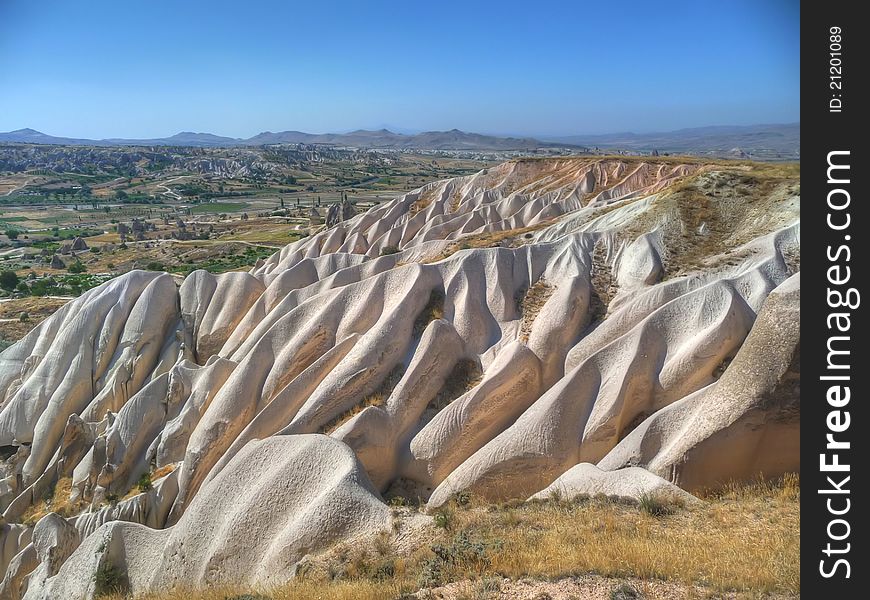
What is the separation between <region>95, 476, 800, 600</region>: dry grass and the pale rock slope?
70 centimetres

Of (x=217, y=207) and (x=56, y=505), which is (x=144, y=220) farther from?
(x=56, y=505)

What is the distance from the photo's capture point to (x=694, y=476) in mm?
9297

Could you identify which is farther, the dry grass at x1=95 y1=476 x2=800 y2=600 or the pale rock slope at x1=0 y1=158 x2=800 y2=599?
the pale rock slope at x1=0 y1=158 x2=800 y2=599

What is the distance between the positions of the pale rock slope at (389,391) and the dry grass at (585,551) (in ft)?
2.31

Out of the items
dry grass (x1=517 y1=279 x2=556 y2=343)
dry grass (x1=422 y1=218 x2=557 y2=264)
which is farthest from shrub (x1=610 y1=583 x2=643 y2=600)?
dry grass (x1=422 y1=218 x2=557 y2=264)

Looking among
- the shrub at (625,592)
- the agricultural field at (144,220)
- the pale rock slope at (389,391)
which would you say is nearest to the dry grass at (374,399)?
the pale rock slope at (389,391)

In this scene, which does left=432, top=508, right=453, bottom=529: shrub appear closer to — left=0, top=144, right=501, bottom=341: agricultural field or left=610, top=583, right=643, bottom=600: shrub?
left=610, top=583, right=643, bottom=600: shrub

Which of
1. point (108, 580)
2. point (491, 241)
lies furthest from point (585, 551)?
point (491, 241)

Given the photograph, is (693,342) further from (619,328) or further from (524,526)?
(524,526)

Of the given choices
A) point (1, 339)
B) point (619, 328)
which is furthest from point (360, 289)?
point (1, 339)

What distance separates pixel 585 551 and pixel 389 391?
797cm

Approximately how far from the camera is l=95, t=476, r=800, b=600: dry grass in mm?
5523

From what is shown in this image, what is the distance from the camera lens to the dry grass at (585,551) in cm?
552
